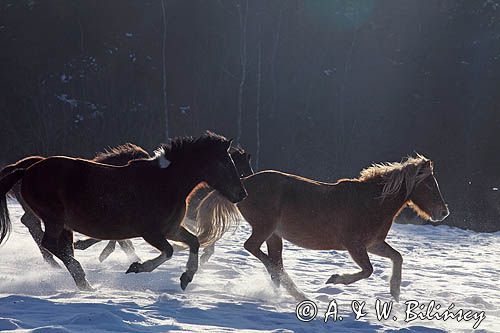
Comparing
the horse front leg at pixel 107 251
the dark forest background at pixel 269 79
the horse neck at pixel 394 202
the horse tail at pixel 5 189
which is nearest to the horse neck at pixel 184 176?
the horse tail at pixel 5 189

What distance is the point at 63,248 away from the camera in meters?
6.41

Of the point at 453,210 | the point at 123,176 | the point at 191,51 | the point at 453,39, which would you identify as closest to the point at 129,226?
the point at 123,176

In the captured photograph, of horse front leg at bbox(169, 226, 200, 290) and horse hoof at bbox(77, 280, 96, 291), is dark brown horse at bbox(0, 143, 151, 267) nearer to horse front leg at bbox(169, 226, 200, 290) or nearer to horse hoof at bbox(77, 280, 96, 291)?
horse hoof at bbox(77, 280, 96, 291)

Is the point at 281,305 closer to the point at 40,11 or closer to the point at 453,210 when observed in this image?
the point at 453,210

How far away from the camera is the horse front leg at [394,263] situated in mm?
6902

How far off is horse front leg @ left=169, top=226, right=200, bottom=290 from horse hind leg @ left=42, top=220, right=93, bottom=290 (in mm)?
889

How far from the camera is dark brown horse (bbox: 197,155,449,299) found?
23.4 feet

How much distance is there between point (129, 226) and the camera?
A: 6324mm

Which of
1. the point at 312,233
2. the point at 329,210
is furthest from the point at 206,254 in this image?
the point at 329,210

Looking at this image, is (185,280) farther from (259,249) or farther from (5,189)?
(5,189)

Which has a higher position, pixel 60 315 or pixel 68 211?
pixel 68 211

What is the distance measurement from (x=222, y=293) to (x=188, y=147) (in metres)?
1.46

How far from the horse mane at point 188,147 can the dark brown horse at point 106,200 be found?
0.15ft

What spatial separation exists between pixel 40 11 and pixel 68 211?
2398 centimetres
